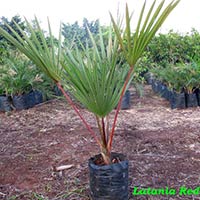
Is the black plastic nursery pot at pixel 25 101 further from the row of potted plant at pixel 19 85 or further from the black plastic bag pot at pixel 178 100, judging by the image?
the black plastic bag pot at pixel 178 100

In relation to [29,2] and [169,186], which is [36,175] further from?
[29,2]

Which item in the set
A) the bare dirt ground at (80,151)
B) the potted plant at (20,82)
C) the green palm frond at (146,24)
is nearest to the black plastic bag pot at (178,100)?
the bare dirt ground at (80,151)

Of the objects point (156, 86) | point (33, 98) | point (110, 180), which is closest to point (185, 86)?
point (156, 86)

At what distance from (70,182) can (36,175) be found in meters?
0.27

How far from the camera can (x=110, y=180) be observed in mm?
1342

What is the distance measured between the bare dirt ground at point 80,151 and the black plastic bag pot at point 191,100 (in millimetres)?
102

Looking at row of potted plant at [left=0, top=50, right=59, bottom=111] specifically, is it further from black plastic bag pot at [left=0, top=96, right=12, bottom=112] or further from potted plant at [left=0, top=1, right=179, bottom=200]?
potted plant at [left=0, top=1, right=179, bottom=200]

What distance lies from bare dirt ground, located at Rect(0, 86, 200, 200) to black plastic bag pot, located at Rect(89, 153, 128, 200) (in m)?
0.17

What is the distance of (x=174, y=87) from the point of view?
3.78 meters

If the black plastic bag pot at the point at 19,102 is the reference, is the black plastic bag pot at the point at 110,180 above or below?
below

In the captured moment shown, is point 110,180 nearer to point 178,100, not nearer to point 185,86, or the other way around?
point 178,100

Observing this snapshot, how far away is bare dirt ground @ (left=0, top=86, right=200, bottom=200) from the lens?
162 centimetres

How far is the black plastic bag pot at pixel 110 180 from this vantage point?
134 cm

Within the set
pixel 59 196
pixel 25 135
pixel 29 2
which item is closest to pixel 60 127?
pixel 25 135
